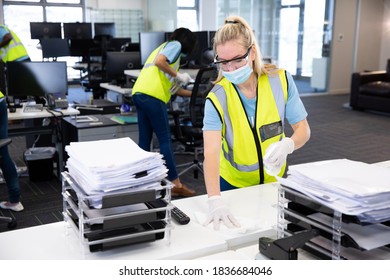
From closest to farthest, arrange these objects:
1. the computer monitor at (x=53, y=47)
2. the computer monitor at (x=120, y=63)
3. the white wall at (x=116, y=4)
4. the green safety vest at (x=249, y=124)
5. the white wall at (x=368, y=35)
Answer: the green safety vest at (x=249, y=124) → the computer monitor at (x=120, y=63) → the computer monitor at (x=53, y=47) → the white wall at (x=368, y=35) → the white wall at (x=116, y=4)

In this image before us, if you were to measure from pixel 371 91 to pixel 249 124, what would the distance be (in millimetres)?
6738

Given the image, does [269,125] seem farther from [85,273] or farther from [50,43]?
[50,43]

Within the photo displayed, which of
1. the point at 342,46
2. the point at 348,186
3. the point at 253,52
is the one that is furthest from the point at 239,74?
the point at 342,46

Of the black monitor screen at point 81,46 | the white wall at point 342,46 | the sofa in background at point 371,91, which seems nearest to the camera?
the sofa in background at point 371,91

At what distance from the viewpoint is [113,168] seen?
46.8 inches

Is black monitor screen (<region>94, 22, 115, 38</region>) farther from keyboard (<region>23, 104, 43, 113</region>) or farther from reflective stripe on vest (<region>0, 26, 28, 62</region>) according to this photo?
keyboard (<region>23, 104, 43, 113</region>)

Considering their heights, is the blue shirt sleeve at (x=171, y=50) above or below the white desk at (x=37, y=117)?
above

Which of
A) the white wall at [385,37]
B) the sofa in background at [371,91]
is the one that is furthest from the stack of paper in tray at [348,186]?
the white wall at [385,37]

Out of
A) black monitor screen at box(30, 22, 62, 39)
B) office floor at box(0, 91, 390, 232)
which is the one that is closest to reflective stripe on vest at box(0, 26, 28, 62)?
office floor at box(0, 91, 390, 232)

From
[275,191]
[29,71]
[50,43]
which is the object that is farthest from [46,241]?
[50,43]

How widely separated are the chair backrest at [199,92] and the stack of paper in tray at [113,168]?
2571mm

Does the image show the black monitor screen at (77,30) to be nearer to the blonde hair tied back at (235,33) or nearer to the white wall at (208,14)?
the white wall at (208,14)

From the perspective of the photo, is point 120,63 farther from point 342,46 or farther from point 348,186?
point 342,46

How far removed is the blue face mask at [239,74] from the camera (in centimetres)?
179
